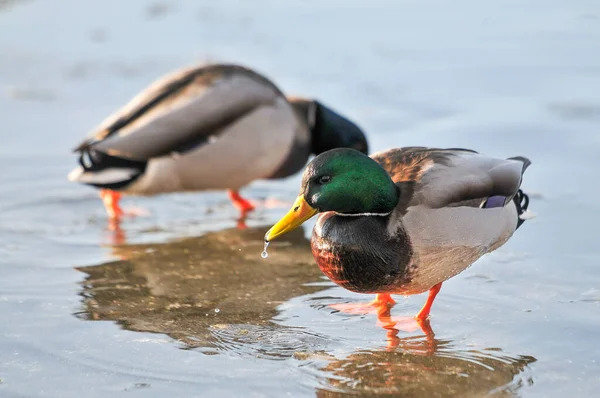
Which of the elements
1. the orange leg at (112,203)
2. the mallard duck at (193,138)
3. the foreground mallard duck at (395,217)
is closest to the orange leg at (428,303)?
the foreground mallard duck at (395,217)

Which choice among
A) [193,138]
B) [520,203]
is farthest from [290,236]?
[520,203]

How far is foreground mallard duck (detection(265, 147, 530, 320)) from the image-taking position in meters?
3.76

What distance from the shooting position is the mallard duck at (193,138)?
550 cm

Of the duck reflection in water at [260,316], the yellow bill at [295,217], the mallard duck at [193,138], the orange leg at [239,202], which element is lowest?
the orange leg at [239,202]

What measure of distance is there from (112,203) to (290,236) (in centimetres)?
106

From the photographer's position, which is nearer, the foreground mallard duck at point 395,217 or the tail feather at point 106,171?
the foreground mallard duck at point 395,217

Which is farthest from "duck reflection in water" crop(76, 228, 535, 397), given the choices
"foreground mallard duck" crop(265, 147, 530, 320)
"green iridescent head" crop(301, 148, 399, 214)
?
"green iridescent head" crop(301, 148, 399, 214)

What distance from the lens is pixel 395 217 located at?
383cm

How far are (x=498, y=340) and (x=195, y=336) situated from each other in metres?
1.12

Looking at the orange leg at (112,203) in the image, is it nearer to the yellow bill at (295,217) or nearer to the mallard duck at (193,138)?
the mallard duck at (193,138)

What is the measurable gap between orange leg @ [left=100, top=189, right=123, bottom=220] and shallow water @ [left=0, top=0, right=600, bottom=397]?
0.10m

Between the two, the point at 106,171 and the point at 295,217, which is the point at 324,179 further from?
the point at 106,171

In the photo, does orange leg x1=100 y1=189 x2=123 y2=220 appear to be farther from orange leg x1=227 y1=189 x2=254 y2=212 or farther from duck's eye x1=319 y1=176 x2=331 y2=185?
duck's eye x1=319 y1=176 x2=331 y2=185

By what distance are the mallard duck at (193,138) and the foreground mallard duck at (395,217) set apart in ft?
5.47
